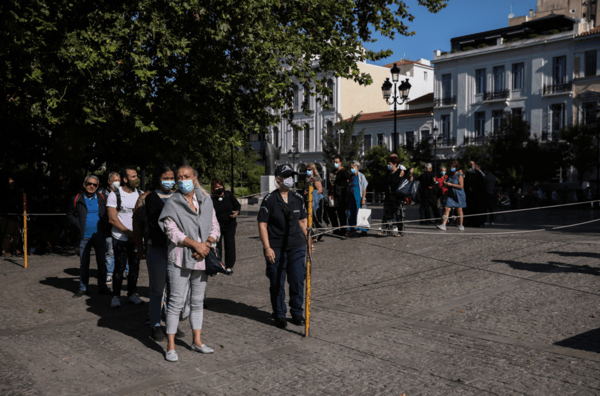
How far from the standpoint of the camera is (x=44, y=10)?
1152 centimetres

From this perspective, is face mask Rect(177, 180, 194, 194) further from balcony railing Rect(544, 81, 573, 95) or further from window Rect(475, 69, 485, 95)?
window Rect(475, 69, 485, 95)

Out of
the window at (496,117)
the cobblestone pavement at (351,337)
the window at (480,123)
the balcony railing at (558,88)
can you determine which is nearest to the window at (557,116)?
the balcony railing at (558,88)

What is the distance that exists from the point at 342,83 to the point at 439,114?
16.2 metres

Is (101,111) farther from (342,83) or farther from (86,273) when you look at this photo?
(342,83)

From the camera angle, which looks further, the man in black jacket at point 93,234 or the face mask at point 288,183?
the man in black jacket at point 93,234

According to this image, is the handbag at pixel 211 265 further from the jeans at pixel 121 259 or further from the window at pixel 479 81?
the window at pixel 479 81

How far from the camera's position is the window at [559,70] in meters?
49.2

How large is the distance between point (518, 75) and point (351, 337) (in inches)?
2025

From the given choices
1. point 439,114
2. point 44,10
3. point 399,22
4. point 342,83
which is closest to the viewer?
point 44,10

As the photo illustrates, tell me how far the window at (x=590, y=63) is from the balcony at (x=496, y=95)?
6733 mm

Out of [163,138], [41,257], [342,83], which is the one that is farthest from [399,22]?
[342,83]

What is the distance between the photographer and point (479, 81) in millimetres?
55000

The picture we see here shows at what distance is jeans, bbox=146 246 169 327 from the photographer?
19.4 ft

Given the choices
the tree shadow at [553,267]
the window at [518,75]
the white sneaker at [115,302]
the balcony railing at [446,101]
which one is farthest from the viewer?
the balcony railing at [446,101]
